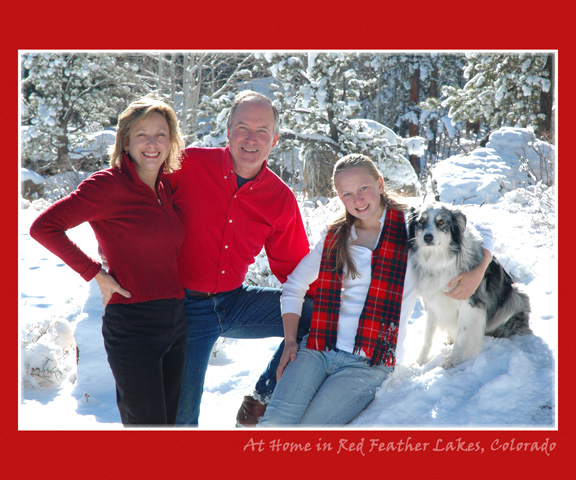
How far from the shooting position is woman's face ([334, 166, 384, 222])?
8.86 ft

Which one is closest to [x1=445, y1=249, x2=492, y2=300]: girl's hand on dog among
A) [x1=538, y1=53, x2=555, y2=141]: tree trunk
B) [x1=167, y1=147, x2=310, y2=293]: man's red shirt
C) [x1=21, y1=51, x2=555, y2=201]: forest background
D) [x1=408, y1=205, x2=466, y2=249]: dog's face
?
[x1=408, y1=205, x2=466, y2=249]: dog's face

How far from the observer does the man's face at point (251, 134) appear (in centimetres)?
291

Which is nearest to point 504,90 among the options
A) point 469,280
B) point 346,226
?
point 469,280

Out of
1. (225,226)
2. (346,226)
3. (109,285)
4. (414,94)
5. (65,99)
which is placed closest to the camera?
(109,285)

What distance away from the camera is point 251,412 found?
2.96 meters

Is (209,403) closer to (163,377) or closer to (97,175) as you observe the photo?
(163,377)

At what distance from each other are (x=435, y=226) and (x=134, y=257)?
1687 millimetres

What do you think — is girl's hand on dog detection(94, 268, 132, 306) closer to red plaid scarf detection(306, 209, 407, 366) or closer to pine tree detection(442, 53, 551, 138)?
red plaid scarf detection(306, 209, 407, 366)

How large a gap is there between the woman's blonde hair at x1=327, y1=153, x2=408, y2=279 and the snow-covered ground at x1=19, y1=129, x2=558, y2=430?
719 millimetres

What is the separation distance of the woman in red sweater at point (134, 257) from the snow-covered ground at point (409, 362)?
3.31ft

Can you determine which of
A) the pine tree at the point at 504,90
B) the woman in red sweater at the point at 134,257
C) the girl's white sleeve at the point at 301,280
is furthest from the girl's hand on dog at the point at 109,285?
the pine tree at the point at 504,90

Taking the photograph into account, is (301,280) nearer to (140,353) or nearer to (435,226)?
(435,226)

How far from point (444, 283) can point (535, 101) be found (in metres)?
7.26

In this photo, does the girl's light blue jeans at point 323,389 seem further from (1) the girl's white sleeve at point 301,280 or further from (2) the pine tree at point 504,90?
(2) the pine tree at point 504,90
